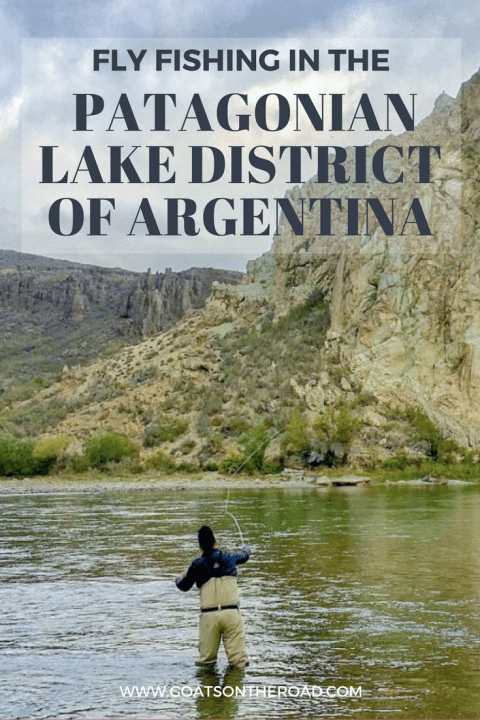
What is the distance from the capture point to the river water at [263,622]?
1016cm

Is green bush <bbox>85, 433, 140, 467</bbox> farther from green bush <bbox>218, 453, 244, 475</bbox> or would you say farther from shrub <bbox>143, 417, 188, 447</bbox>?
green bush <bbox>218, 453, 244, 475</bbox>

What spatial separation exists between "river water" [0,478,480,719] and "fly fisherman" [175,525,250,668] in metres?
0.27

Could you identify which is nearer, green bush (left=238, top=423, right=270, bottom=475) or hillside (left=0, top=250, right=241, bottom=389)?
green bush (left=238, top=423, right=270, bottom=475)

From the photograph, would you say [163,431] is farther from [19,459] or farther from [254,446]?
[254,446]

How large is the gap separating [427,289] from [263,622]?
205 ft

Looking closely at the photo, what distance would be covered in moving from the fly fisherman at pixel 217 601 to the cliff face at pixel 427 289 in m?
54.9

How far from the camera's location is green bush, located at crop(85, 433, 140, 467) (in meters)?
73.5

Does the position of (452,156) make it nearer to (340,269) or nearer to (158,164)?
(340,269)

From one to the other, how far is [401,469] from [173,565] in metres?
46.6

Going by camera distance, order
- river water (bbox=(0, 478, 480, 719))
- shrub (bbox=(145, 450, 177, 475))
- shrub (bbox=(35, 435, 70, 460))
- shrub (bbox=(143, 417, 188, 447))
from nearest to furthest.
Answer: river water (bbox=(0, 478, 480, 719)) < shrub (bbox=(145, 450, 177, 475)) < shrub (bbox=(35, 435, 70, 460)) < shrub (bbox=(143, 417, 188, 447))

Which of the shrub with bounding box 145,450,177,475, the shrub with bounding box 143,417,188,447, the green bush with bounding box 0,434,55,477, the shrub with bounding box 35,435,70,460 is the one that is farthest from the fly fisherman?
the shrub with bounding box 143,417,188,447

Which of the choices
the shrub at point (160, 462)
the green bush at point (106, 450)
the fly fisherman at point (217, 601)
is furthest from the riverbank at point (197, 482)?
the fly fisherman at point (217, 601)

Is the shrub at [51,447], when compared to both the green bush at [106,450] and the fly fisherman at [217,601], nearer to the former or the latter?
the green bush at [106,450]

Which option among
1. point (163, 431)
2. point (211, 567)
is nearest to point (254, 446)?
point (163, 431)
